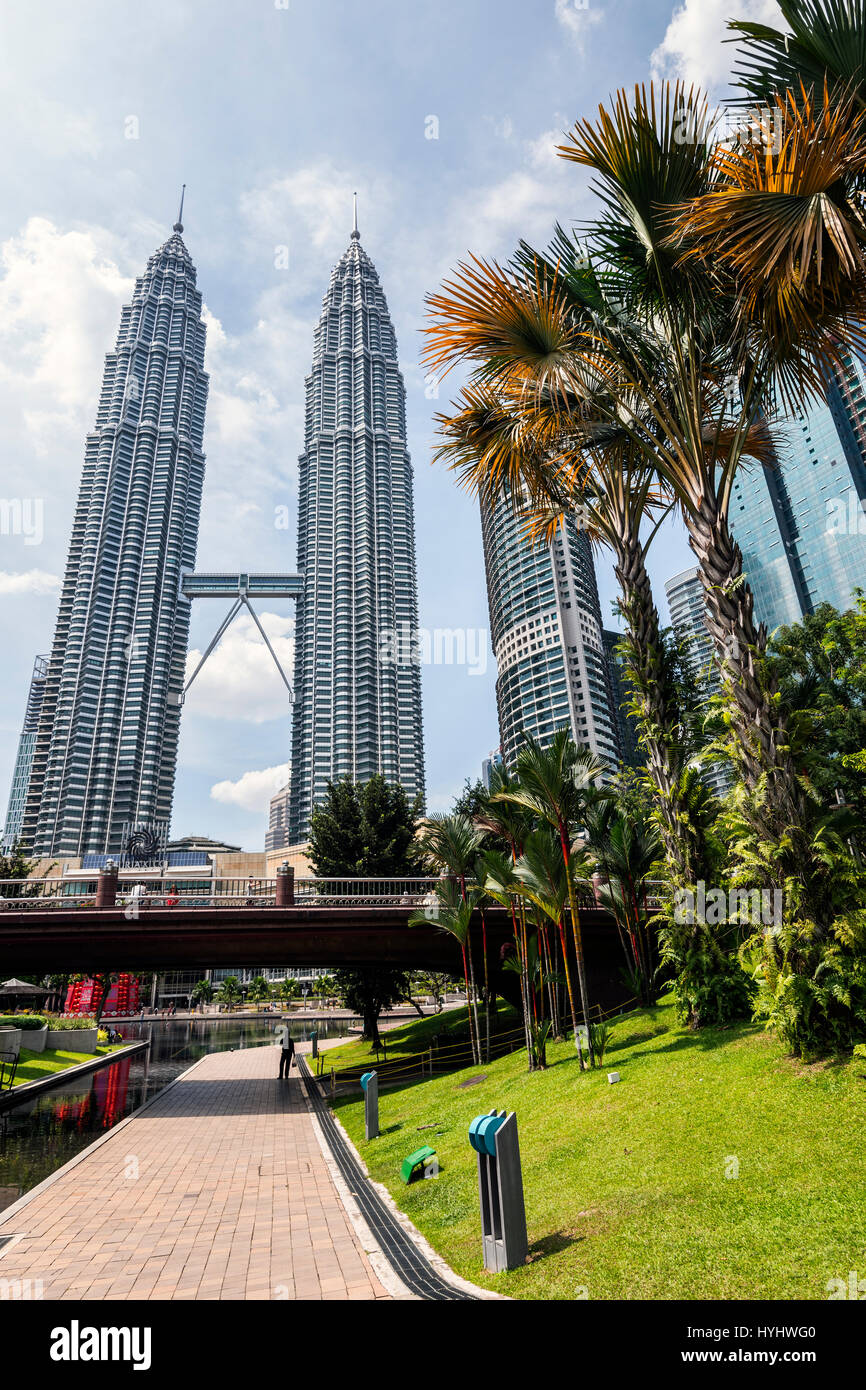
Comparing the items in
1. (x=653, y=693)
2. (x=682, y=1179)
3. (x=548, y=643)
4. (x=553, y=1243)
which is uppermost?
(x=548, y=643)

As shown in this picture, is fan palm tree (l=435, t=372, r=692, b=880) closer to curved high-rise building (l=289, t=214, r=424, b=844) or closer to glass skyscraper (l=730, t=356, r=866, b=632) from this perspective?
glass skyscraper (l=730, t=356, r=866, b=632)

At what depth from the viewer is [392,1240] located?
8.45 metres

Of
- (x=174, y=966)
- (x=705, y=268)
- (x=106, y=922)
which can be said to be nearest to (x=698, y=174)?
(x=705, y=268)

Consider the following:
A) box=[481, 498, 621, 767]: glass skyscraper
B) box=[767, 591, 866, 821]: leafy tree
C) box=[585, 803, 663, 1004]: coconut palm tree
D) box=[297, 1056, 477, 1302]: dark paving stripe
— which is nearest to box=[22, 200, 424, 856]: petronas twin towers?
box=[481, 498, 621, 767]: glass skyscraper

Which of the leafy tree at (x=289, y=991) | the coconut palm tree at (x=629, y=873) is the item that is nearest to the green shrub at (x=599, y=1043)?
the coconut palm tree at (x=629, y=873)

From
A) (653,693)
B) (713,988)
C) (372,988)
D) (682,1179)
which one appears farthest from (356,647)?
(682,1179)

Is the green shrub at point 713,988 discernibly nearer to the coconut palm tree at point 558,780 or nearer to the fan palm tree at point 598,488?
the fan palm tree at point 598,488

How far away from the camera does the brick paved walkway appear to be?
7.48m

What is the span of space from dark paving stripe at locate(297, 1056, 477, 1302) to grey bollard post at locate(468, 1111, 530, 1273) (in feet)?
1.76

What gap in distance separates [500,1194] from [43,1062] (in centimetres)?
2889

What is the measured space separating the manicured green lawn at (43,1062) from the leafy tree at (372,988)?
471 inches

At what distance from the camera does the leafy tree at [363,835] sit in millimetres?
34594

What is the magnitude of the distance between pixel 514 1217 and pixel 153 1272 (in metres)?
4.32

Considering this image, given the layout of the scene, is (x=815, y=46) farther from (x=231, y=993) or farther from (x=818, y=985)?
(x=231, y=993)
